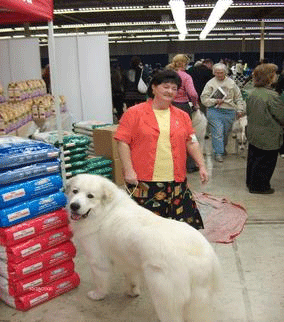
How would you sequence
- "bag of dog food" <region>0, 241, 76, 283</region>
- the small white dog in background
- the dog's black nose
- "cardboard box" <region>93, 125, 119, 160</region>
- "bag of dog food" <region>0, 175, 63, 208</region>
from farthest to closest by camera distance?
1. the small white dog in background
2. "cardboard box" <region>93, 125, 119, 160</region>
3. "bag of dog food" <region>0, 241, 76, 283</region>
4. "bag of dog food" <region>0, 175, 63, 208</region>
5. the dog's black nose

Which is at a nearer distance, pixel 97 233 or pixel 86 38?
pixel 97 233

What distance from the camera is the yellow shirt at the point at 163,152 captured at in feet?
9.26

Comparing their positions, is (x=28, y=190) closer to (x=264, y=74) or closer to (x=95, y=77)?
(x=264, y=74)

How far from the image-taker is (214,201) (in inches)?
193

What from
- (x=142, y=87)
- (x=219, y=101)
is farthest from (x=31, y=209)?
(x=142, y=87)

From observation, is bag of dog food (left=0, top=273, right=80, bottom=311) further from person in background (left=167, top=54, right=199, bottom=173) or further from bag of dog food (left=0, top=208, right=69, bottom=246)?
person in background (left=167, top=54, right=199, bottom=173)

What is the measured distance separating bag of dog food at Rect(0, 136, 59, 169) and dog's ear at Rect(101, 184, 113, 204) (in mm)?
542

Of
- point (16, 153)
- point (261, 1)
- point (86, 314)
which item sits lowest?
point (86, 314)

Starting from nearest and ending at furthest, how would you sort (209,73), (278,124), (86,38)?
(278,124) < (86,38) < (209,73)

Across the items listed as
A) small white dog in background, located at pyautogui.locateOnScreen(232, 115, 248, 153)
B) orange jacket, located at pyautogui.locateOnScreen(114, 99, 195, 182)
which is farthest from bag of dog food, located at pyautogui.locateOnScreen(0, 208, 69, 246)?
small white dog in background, located at pyautogui.locateOnScreen(232, 115, 248, 153)

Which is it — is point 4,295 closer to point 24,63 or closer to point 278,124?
point 278,124

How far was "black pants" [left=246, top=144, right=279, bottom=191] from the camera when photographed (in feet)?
16.4

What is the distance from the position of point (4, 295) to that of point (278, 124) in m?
3.46

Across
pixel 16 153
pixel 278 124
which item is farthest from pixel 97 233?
pixel 278 124
